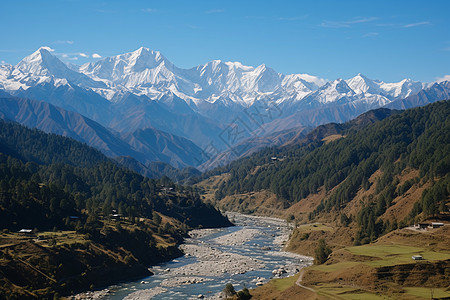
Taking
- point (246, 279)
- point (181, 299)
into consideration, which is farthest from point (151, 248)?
point (181, 299)

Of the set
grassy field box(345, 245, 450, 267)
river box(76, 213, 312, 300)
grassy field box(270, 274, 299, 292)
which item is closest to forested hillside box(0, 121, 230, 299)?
river box(76, 213, 312, 300)

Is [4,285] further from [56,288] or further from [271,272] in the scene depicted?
[271,272]

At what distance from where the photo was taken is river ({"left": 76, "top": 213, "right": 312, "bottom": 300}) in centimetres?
10819

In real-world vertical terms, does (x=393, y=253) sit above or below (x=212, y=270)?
above

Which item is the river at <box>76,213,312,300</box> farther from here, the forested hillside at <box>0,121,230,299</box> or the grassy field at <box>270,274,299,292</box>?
the forested hillside at <box>0,121,230,299</box>

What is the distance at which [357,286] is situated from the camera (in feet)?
308

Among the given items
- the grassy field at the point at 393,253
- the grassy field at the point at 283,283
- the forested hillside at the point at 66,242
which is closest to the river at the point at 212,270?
the grassy field at the point at 283,283

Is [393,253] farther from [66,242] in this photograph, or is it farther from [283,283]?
[66,242]

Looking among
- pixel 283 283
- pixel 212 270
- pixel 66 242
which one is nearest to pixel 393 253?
pixel 283 283

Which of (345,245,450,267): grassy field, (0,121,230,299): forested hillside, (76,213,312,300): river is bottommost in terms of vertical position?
(76,213,312,300): river

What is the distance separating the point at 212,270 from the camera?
130000mm

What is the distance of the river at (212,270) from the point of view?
10819 centimetres

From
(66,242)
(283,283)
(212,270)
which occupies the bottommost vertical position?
(212,270)

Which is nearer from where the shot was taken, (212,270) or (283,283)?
(283,283)
